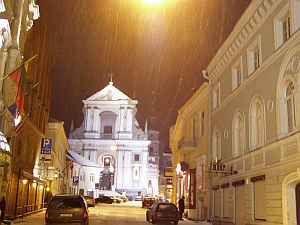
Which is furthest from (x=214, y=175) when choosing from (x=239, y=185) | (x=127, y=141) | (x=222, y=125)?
(x=127, y=141)

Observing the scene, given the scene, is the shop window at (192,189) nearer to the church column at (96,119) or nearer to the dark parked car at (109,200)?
the dark parked car at (109,200)

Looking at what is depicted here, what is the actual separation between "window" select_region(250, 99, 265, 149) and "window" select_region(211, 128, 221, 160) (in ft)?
21.2

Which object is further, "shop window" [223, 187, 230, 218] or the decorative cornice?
"shop window" [223, 187, 230, 218]

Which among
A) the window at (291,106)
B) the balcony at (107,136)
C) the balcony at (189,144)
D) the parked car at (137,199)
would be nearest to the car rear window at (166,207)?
the balcony at (189,144)

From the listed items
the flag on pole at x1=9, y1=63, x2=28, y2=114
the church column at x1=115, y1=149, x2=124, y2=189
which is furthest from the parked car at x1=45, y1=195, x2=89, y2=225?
the church column at x1=115, y1=149, x2=124, y2=189

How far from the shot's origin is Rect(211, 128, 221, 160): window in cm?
2675

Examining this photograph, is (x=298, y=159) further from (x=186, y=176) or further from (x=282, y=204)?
(x=186, y=176)

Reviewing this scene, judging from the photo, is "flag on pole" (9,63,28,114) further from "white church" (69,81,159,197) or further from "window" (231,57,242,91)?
"white church" (69,81,159,197)

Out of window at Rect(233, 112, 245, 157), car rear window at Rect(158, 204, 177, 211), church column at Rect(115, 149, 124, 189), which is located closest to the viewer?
window at Rect(233, 112, 245, 157)

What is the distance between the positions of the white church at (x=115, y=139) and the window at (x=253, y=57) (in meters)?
62.4

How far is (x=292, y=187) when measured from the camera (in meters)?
15.7

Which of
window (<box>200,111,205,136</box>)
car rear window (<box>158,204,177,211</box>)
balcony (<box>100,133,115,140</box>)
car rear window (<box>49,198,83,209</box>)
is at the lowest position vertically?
car rear window (<box>158,204,177,211</box>)

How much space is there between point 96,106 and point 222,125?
58.9 metres

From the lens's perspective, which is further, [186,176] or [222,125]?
[186,176]
